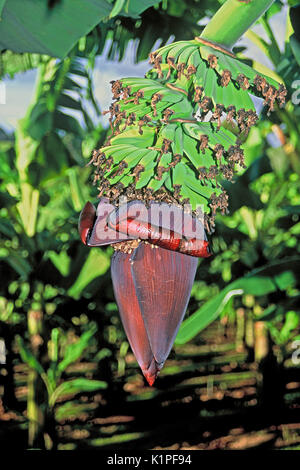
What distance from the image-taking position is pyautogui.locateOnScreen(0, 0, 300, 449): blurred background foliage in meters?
0.91

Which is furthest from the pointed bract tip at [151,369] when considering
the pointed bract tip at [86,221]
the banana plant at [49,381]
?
the banana plant at [49,381]

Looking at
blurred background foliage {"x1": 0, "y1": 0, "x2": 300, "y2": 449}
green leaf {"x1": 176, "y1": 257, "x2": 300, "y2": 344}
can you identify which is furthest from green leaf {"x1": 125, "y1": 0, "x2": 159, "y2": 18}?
green leaf {"x1": 176, "y1": 257, "x2": 300, "y2": 344}

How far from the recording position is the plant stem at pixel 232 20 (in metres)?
0.31

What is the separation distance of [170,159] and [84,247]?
4.99 ft

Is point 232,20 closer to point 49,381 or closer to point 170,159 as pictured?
point 170,159

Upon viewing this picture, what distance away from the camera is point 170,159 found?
31cm

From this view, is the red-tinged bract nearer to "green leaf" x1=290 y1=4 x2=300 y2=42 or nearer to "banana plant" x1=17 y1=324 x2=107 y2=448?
"green leaf" x1=290 y1=4 x2=300 y2=42

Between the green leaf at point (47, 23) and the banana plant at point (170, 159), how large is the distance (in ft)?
0.75

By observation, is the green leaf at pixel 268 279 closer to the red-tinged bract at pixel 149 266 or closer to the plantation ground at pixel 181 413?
the red-tinged bract at pixel 149 266

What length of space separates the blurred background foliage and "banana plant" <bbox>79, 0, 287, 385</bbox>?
15 cm

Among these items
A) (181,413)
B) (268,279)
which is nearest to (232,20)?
(268,279)
